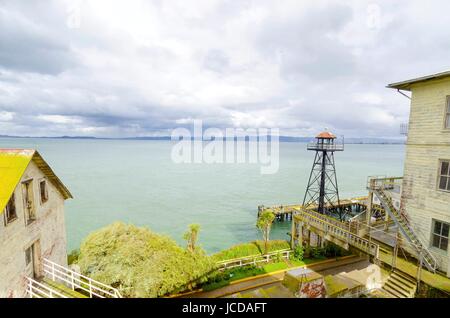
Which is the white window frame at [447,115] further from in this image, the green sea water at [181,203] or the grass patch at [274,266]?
the green sea water at [181,203]

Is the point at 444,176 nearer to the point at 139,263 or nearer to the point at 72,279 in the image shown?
the point at 139,263

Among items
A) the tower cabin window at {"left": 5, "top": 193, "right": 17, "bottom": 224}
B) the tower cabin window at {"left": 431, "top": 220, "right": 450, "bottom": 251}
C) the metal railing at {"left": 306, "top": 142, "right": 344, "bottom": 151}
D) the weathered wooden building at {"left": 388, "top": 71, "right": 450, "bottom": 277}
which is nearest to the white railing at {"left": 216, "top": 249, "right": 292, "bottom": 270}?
the weathered wooden building at {"left": 388, "top": 71, "right": 450, "bottom": 277}

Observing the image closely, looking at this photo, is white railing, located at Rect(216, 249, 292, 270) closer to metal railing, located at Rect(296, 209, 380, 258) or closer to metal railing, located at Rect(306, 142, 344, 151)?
metal railing, located at Rect(296, 209, 380, 258)

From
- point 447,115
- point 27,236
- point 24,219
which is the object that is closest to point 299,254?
point 447,115

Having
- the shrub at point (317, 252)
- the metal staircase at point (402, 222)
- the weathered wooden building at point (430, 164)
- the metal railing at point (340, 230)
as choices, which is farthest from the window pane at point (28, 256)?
the weathered wooden building at point (430, 164)
